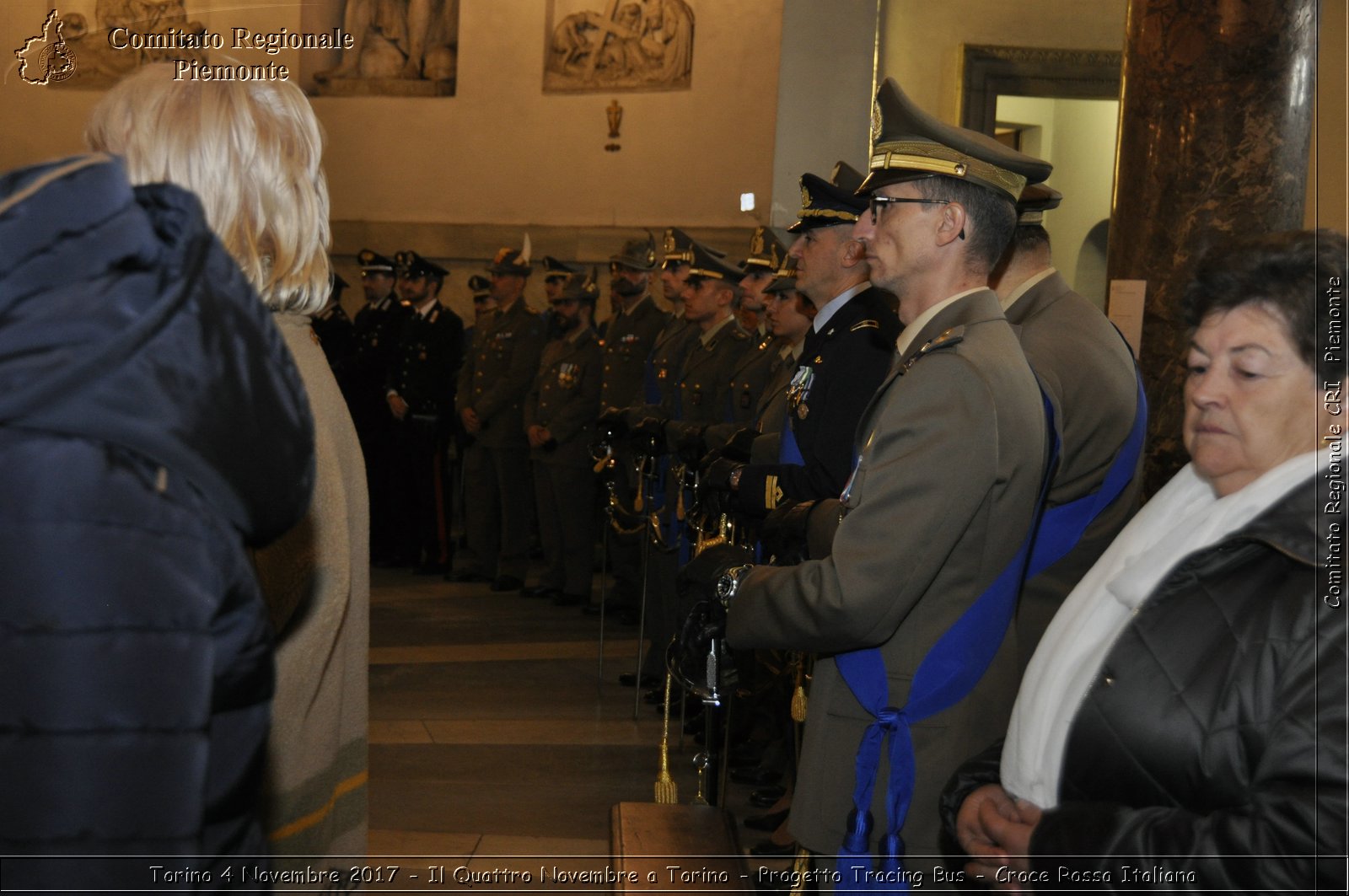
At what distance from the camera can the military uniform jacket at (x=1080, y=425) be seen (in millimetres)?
3041

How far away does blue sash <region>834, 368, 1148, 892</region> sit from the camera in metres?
2.22

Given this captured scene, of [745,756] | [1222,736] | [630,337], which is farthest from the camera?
[630,337]

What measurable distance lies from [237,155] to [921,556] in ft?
3.91

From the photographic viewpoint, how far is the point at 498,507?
9.43 m

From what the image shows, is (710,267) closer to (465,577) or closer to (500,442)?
(500,442)

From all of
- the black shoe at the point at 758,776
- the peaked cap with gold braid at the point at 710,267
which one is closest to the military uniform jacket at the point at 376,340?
the peaked cap with gold braid at the point at 710,267

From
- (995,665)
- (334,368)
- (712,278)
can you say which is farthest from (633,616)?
(995,665)

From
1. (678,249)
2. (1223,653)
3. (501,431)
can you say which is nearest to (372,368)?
(501,431)

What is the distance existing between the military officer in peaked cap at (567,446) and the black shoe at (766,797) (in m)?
3.70

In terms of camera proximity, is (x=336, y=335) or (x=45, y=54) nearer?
(x=45, y=54)

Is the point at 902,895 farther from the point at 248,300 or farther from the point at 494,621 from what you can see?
the point at 494,621

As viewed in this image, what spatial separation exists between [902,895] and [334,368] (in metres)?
8.46

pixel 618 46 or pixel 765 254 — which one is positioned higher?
pixel 618 46

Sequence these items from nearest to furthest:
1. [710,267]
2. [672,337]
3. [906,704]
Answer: [906,704] < [710,267] < [672,337]
